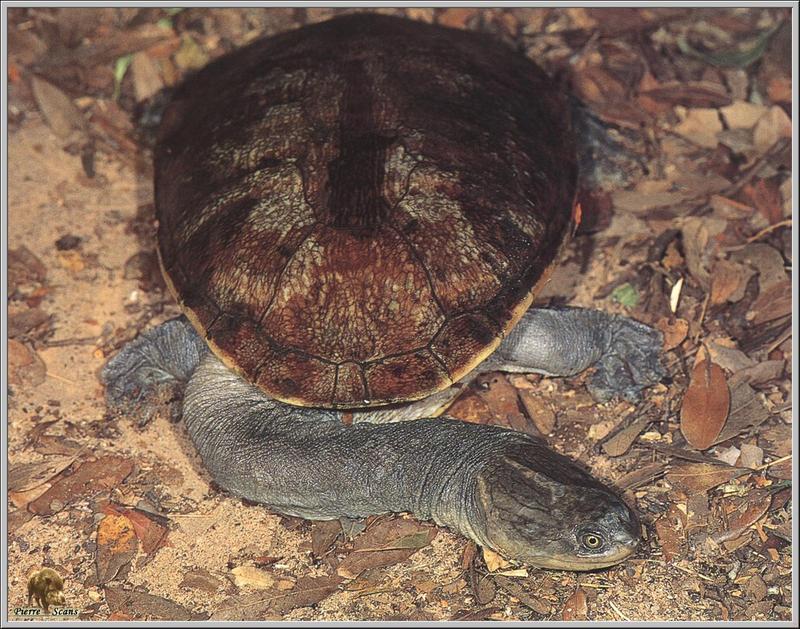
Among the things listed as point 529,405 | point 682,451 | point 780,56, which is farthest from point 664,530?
point 780,56

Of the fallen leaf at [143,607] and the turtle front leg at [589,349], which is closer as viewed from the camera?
the fallen leaf at [143,607]

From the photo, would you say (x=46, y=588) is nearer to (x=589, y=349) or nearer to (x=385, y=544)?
(x=385, y=544)

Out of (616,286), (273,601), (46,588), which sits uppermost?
(616,286)

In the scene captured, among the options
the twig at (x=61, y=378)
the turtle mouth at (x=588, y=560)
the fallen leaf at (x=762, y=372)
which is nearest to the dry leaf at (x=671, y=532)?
the turtle mouth at (x=588, y=560)

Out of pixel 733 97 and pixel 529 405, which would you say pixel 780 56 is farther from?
pixel 529 405

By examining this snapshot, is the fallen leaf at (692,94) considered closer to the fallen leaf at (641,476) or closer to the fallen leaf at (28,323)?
the fallen leaf at (641,476)

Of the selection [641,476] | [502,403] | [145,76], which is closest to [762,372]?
[641,476]
